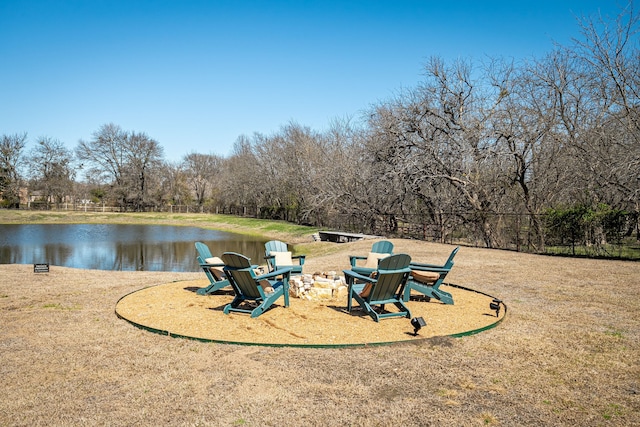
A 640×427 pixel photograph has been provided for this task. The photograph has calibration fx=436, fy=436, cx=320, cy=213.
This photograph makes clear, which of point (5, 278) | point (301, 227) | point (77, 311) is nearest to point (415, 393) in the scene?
point (77, 311)

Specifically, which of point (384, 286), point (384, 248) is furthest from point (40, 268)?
point (384, 286)

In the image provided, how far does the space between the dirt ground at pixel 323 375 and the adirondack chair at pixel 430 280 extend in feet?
1.10

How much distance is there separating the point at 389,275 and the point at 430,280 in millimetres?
1747

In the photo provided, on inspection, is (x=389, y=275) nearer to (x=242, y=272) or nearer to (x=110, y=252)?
(x=242, y=272)

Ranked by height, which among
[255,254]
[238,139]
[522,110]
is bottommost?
[255,254]

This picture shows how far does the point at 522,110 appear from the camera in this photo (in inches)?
Result: 744

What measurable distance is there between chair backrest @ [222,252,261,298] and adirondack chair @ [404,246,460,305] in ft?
8.87

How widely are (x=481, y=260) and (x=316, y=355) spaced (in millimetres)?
10619

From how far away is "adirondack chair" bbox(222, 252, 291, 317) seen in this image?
6.37m

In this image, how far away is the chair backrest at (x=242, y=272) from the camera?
6328 mm

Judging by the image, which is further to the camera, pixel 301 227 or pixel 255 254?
pixel 301 227

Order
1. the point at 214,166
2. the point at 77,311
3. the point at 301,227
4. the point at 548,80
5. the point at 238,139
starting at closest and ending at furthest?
the point at 77,311 → the point at 548,80 → the point at 301,227 → the point at 238,139 → the point at 214,166

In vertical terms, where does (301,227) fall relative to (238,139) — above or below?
below

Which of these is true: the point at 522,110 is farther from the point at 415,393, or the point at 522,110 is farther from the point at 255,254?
the point at 415,393
